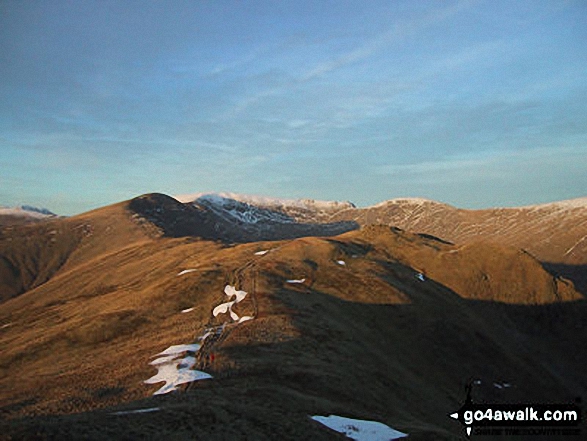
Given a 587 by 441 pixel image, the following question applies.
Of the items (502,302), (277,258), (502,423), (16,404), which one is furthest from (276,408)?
(502,302)

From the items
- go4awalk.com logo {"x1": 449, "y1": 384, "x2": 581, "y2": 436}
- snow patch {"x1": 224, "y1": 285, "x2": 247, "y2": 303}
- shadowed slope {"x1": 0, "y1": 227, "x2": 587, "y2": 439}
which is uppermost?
snow patch {"x1": 224, "y1": 285, "x2": 247, "y2": 303}

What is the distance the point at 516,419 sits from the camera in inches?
2628

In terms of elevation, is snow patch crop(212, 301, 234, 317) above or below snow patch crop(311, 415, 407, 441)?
above

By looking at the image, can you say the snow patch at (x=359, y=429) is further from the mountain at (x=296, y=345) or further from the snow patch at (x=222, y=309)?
the snow patch at (x=222, y=309)

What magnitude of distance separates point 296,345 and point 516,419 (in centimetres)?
3911

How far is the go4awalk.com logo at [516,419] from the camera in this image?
57.5 m

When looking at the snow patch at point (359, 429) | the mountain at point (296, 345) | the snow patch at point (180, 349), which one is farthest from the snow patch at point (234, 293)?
the snow patch at point (359, 429)

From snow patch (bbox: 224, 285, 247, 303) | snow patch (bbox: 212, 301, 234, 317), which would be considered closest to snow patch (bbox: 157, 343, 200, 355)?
snow patch (bbox: 212, 301, 234, 317)

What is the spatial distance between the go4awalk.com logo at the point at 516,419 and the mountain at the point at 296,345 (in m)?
3.34

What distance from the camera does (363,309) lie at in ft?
294

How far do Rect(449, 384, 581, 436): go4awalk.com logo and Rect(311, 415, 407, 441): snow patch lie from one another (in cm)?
2028

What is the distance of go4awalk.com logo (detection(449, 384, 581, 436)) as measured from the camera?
57.5 meters

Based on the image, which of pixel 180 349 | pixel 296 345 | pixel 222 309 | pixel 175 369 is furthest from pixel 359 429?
pixel 222 309

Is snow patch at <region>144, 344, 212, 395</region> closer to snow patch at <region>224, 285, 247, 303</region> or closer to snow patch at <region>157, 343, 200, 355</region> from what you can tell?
snow patch at <region>157, 343, 200, 355</region>
